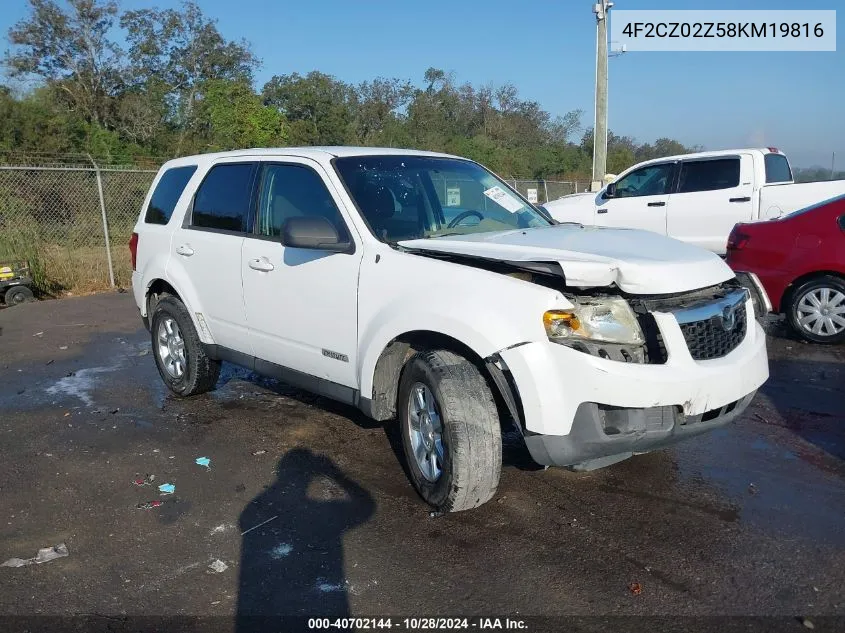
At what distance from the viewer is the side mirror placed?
409cm

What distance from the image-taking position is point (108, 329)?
9305 millimetres

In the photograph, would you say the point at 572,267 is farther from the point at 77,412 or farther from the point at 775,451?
the point at 77,412

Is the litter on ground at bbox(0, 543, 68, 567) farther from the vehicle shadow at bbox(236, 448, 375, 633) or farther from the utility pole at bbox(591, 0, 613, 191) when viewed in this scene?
the utility pole at bbox(591, 0, 613, 191)

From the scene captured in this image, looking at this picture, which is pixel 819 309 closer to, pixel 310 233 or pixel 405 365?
pixel 405 365

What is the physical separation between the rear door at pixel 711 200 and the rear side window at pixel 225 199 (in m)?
7.50

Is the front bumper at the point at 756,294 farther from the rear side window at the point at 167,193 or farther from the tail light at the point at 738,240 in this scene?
the rear side window at the point at 167,193

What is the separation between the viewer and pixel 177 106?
114 ft

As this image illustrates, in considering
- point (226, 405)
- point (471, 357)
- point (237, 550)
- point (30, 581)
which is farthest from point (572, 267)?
point (226, 405)

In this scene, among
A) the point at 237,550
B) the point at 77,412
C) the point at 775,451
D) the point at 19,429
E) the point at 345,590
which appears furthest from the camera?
the point at 77,412

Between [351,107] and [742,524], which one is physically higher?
[351,107]

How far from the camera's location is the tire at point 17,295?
11.1 m

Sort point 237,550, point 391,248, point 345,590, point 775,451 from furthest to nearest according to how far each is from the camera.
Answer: point 775,451
point 391,248
point 237,550
point 345,590

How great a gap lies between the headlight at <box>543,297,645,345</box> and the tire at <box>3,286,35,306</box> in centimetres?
1046

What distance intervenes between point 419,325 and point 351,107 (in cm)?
4252
